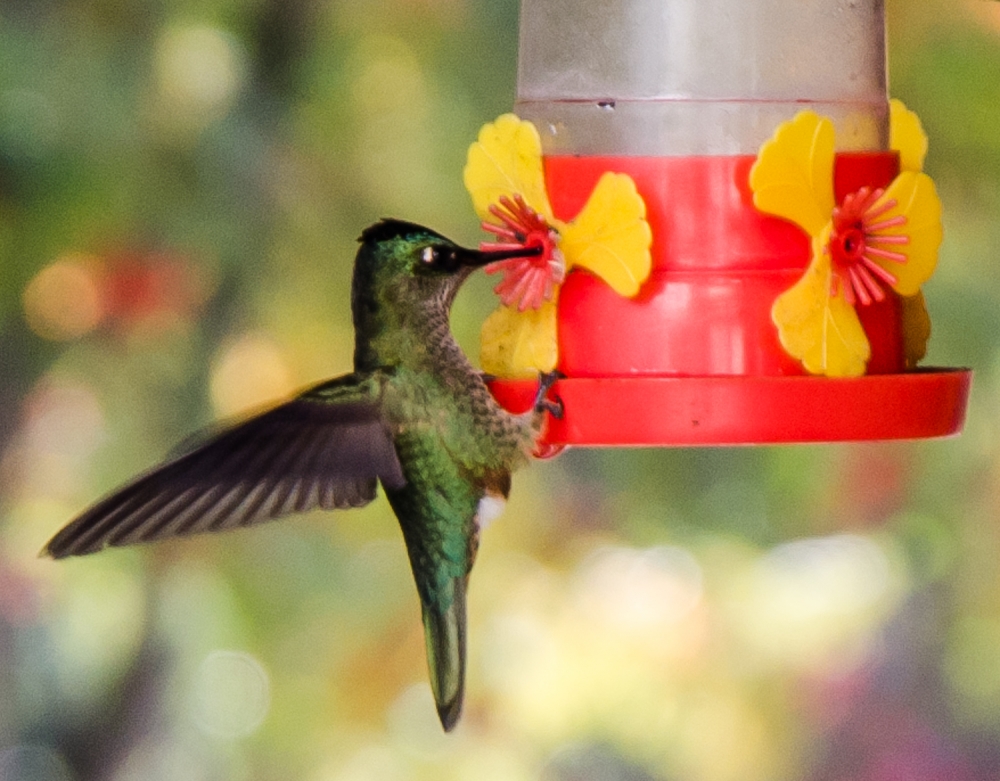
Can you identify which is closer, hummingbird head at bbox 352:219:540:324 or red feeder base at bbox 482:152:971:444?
red feeder base at bbox 482:152:971:444

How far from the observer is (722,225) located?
6.89ft

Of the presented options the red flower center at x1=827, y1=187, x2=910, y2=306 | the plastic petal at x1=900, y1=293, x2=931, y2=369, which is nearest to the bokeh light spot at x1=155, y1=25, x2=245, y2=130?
the plastic petal at x1=900, y1=293, x2=931, y2=369

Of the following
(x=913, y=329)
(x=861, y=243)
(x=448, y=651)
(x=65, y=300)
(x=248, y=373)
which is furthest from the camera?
(x=248, y=373)

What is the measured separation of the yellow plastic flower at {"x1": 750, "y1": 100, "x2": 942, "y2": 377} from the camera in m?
1.99

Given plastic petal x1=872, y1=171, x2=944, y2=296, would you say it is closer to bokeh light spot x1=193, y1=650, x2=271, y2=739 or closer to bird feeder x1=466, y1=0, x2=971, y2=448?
bird feeder x1=466, y1=0, x2=971, y2=448

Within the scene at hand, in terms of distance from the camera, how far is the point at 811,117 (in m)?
2.00

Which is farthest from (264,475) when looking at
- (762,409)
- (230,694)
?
(230,694)

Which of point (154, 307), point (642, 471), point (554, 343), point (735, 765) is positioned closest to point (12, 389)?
point (154, 307)

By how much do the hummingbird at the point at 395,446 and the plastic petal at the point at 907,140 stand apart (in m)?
0.59

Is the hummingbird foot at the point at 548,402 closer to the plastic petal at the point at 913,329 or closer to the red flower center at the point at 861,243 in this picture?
the red flower center at the point at 861,243

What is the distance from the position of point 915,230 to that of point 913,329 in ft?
0.75

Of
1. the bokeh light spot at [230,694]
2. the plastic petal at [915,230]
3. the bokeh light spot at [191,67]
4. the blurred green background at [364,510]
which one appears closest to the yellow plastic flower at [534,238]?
the plastic petal at [915,230]

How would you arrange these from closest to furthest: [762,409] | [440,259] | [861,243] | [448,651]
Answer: [762,409] < [861,243] < [440,259] < [448,651]

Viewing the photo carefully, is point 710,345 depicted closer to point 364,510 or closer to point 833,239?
point 833,239
